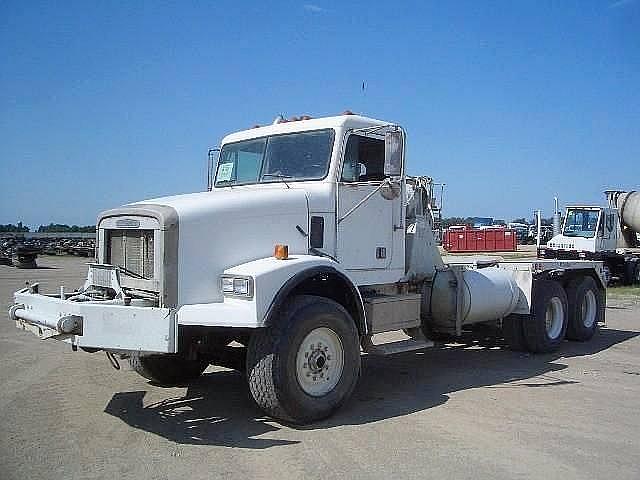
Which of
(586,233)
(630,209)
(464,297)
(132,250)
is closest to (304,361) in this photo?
(132,250)

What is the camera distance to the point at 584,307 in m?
11.0

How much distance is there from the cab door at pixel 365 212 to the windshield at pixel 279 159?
0.27 meters

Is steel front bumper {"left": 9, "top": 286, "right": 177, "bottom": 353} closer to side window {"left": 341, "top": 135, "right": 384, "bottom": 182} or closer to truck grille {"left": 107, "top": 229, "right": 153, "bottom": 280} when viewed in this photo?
truck grille {"left": 107, "top": 229, "right": 153, "bottom": 280}

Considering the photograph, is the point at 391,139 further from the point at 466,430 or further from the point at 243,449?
the point at 243,449

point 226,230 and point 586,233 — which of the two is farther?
point 586,233

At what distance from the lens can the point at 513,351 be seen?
10.0 m

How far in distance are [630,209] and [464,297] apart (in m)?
19.5

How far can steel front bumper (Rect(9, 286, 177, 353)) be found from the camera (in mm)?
5152

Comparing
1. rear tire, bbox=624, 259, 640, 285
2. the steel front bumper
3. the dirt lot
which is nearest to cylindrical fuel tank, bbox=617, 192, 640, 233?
rear tire, bbox=624, 259, 640, 285

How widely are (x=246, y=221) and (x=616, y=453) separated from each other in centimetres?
369

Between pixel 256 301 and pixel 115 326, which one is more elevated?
pixel 256 301

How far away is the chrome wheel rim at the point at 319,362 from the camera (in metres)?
5.91

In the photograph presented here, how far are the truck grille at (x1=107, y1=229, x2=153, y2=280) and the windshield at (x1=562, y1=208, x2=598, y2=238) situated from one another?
20.0 m

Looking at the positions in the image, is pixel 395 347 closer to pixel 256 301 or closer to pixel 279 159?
pixel 256 301
